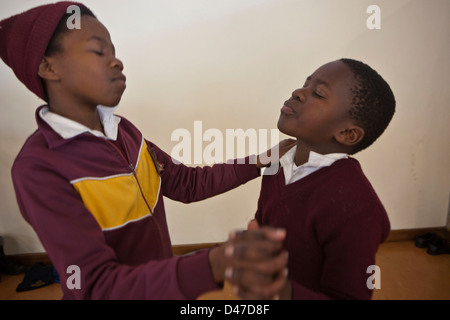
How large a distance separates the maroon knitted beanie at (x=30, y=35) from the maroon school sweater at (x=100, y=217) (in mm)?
128

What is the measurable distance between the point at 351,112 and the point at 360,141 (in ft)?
0.33

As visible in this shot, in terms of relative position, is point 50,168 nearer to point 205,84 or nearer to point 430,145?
point 205,84

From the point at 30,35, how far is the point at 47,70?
8 centimetres

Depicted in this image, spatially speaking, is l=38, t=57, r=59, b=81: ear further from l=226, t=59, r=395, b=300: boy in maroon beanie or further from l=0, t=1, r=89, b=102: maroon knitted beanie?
l=226, t=59, r=395, b=300: boy in maroon beanie

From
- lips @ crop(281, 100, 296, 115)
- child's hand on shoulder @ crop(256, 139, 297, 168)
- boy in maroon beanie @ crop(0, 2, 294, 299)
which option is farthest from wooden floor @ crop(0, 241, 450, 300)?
lips @ crop(281, 100, 296, 115)

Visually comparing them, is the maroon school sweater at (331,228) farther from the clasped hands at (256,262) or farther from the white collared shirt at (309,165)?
the clasped hands at (256,262)

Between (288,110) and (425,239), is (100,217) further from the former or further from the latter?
(425,239)

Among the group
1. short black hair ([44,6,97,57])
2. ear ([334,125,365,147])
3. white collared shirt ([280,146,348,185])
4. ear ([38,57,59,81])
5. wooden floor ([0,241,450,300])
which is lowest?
wooden floor ([0,241,450,300])

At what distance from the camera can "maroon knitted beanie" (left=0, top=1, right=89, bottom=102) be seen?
2.11ft

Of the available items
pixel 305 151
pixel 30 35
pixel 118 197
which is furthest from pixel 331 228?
pixel 30 35

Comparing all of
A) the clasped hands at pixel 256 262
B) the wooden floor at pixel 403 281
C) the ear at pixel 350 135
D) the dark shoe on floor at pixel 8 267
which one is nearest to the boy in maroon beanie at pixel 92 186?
the clasped hands at pixel 256 262

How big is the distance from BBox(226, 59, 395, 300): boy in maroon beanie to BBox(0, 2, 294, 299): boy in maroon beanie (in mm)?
187

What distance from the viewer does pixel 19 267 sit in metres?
1.76
